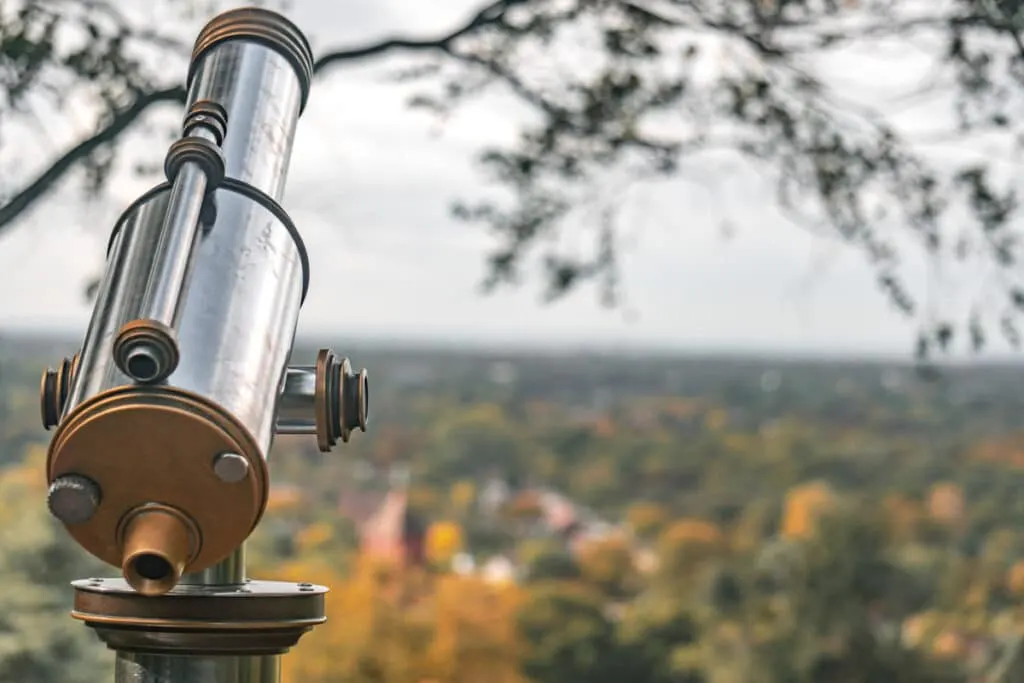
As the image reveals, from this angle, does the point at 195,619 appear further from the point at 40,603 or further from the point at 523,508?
the point at 523,508

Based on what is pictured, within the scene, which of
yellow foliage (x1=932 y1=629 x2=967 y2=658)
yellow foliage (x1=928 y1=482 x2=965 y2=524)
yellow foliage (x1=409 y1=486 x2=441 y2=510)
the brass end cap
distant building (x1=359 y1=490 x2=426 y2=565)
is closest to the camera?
the brass end cap

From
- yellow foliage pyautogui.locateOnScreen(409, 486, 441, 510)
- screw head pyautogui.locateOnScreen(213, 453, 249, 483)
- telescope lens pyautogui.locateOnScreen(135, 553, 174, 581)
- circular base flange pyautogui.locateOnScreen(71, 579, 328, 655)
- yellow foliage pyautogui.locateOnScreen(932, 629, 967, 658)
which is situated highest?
yellow foliage pyautogui.locateOnScreen(409, 486, 441, 510)

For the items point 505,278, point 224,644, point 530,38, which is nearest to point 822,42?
point 530,38

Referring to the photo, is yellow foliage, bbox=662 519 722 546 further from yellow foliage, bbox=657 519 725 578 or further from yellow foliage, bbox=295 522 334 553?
yellow foliage, bbox=295 522 334 553

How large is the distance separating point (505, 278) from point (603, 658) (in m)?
29.6

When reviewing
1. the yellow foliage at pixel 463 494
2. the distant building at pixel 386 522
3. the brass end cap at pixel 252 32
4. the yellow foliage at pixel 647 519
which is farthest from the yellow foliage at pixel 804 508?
the brass end cap at pixel 252 32

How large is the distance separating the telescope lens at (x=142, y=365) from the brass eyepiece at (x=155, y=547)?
12 centimetres

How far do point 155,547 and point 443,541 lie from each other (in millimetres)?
42455

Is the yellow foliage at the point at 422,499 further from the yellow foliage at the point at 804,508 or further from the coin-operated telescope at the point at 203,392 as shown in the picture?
the coin-operated telescope at the point at 203,392

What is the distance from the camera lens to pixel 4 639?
13.3 meters

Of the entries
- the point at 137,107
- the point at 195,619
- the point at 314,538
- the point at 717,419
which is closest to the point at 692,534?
the point at 717,419

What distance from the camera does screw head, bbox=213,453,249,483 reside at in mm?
1334

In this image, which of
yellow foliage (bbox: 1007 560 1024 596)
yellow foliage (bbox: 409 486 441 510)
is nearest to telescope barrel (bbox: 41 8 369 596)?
yellow foliage (bbox: 1007 560 1024 596)

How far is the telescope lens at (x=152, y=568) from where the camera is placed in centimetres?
133
